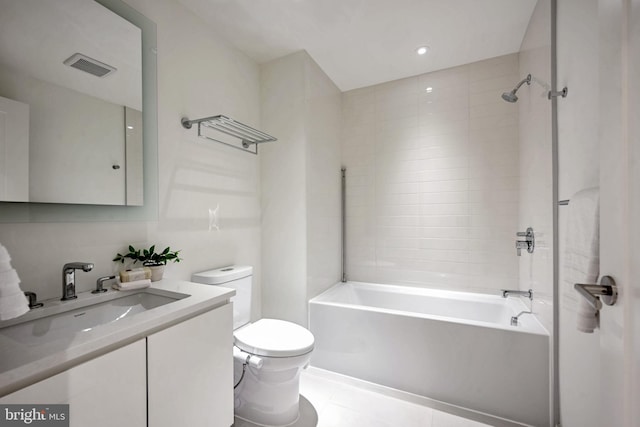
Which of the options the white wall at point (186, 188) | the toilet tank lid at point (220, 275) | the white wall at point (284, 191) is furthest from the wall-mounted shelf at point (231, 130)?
→ the toilet tank lid at point (220, 275)

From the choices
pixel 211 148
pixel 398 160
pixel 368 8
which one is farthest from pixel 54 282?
pixel 398 160

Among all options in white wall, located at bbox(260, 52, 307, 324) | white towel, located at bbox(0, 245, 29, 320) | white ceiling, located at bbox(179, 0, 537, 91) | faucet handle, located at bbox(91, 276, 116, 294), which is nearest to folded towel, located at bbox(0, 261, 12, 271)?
white towel, located at bbox(0, 245, 29, 320)

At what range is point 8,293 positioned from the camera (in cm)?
71

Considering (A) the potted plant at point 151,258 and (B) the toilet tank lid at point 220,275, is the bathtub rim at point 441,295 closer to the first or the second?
(B) the toilet tank lid at point 220,275

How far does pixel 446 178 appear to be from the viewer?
8.13ft

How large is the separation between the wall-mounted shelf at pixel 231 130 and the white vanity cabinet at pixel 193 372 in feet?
3.57

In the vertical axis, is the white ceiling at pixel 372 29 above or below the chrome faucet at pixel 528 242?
above

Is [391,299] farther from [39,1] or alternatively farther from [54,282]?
[39,1]

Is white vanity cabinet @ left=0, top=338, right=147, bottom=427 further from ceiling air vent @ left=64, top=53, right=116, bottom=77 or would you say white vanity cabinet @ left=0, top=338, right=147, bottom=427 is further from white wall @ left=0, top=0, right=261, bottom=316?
ceiling air vent @ left=64, top=53, right=116, bottom=77

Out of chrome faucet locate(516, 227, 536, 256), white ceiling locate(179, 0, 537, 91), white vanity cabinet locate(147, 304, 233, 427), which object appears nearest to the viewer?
white vanity cabinet locate(147, 304, 233, 427)

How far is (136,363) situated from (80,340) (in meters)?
0.19

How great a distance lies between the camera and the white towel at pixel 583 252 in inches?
32.8

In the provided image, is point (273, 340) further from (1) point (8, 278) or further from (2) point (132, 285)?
(1) point (8, 278)

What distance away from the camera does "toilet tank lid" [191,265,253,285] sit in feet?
5.45
